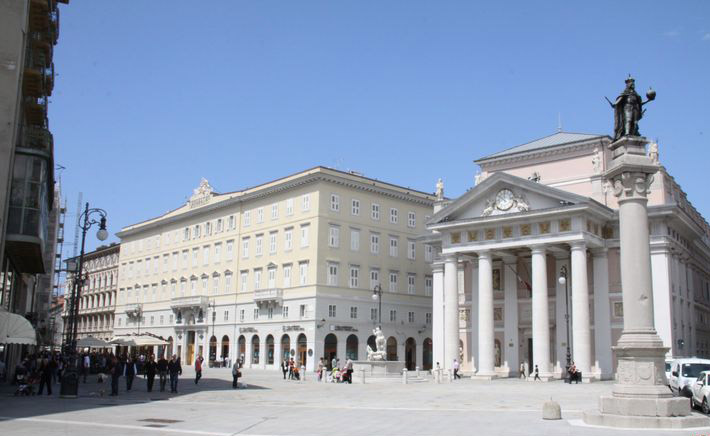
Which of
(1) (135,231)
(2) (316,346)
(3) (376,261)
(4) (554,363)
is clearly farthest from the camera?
(1) (135,231)

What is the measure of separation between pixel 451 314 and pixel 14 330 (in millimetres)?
29806

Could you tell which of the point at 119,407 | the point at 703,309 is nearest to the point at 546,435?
the point at 119,407

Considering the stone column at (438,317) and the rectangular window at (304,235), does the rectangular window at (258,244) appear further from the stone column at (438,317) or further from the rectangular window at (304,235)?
the stone column at (438,317)

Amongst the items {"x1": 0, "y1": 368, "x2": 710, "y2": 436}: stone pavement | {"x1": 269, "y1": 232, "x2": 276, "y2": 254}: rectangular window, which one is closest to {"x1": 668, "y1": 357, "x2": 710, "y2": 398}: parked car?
{"x1": 0, "y1": 368, "x2": 710, "y2": 436}: stone pavement

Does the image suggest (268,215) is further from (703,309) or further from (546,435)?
(546,435)

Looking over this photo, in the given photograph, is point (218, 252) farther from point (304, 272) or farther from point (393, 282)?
point (393, 282)

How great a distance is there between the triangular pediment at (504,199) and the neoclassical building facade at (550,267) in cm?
7

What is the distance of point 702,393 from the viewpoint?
2264 centimetres

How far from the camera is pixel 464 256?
174 ft

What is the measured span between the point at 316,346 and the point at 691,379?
40.6 metres

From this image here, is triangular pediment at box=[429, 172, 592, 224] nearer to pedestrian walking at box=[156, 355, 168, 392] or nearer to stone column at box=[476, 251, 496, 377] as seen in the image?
stone column at box=[476, 251, 496, 377]

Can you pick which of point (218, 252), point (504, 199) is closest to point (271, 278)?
point (218, 252)

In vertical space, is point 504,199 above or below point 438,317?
above

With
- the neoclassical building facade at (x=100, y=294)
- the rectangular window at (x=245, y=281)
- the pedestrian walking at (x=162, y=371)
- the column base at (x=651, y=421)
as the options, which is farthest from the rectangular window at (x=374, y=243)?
the column base at (x=651, y=421)
